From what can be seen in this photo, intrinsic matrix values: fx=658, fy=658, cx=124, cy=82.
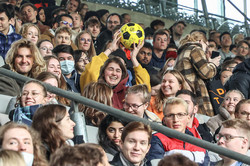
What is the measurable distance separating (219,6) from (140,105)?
533 inches

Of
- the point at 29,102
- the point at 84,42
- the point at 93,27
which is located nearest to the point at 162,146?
the point at 29,102

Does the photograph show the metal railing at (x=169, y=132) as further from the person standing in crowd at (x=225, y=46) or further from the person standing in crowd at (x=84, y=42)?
the person standing in crowd at (x=225, y=46)

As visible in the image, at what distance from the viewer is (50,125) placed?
5.36 metres

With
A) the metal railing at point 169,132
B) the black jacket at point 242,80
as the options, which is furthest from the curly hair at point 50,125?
the black jacket at point 242,80

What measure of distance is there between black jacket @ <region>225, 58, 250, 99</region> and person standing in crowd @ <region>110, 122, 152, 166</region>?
4.23 m

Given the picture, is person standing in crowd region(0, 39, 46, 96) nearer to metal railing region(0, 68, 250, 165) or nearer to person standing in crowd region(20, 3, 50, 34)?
metal railing region(0, 68, 250, 165)

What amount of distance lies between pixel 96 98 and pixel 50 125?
1693 mm

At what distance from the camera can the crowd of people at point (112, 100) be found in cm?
494

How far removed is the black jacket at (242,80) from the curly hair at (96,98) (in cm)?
308

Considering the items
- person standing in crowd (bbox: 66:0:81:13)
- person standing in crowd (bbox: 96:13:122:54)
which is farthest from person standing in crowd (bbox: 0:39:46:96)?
person standing in crowd (bbox: 66:0:81:13)

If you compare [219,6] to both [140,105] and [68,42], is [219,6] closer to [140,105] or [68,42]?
[68,42]

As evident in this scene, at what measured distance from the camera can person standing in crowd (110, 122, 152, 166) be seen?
556cm

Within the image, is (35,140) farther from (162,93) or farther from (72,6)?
(72,6)

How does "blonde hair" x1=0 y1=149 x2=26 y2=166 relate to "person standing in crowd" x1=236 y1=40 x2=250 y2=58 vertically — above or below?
below
